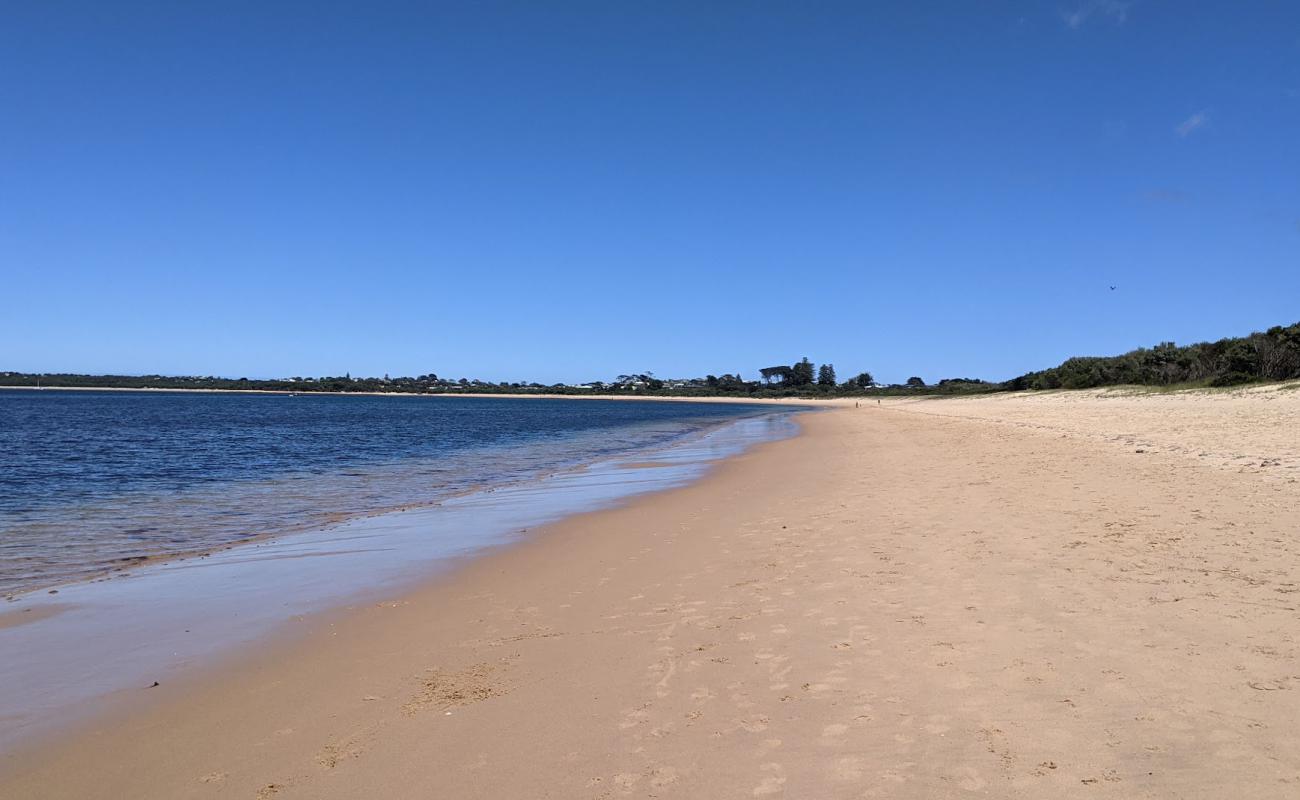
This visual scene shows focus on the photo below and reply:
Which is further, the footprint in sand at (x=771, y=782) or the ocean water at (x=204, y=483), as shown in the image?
the ocean water at (x=204, y=483)

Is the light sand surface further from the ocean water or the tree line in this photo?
the tree line

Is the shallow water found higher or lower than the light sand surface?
lower

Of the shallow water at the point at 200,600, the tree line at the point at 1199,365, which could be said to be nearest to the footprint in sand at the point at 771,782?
the shallow water at the point at 200,600

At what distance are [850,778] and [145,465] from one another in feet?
82.9

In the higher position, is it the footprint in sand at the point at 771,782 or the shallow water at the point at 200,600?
the footprint in sand at the point at 771,782

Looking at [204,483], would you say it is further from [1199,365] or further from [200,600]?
[1199,365]

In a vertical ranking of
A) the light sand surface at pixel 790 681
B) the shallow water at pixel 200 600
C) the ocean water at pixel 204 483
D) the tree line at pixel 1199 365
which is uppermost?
the tree line at pixel 1199 365

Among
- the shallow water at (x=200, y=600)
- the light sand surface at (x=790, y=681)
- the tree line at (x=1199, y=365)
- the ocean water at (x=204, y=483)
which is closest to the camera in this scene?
the light sand surface at (x=790, y=681)

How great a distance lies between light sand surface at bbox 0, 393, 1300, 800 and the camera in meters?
3.55

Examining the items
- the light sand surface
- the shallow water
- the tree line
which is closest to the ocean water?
the shallow water

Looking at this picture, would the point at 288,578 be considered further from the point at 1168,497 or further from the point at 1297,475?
the point at 1297,475

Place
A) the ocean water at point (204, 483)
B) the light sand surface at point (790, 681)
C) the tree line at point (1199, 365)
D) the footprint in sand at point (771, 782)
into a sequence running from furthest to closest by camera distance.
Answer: the tree line at point (1199, 365)
the ocean water at point (204, 483)
the light sand surface at point (790, 681)
the footprint in sand at point (771, 782)

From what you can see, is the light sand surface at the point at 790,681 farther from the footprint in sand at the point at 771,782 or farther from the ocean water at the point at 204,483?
the ocean water at the point at 204,483

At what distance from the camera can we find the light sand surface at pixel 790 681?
355 cm
